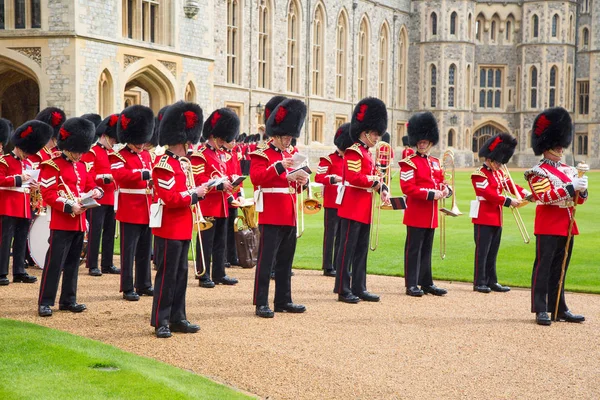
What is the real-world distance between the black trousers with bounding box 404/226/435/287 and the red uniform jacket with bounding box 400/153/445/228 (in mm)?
91

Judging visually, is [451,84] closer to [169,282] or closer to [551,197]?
[551,197]

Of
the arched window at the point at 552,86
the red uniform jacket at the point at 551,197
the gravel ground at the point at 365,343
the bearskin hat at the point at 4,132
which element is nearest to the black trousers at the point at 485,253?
the gravel ground at the point at 365,343

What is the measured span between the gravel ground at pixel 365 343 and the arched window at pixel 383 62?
33591 millimetres

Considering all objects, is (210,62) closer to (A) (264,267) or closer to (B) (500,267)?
(B) (500,267)

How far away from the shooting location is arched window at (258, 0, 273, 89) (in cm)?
3095

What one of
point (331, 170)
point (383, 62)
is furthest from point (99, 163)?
point (383, 62)

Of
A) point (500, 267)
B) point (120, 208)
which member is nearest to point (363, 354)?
point (120, 208)

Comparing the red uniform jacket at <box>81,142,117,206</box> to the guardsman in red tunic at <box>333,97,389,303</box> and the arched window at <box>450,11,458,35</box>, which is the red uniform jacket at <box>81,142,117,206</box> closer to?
the guardsman in red tunic at <box>333,97,389,303</box>

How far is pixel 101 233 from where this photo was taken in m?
9.23

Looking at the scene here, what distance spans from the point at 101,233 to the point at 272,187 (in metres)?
2.95

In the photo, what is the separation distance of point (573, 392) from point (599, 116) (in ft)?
138

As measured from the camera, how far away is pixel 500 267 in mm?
9945

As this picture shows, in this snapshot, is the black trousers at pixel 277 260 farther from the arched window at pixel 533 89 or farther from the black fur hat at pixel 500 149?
the arched window at pixel 533 89

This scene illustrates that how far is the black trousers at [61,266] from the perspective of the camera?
679 centimetres
